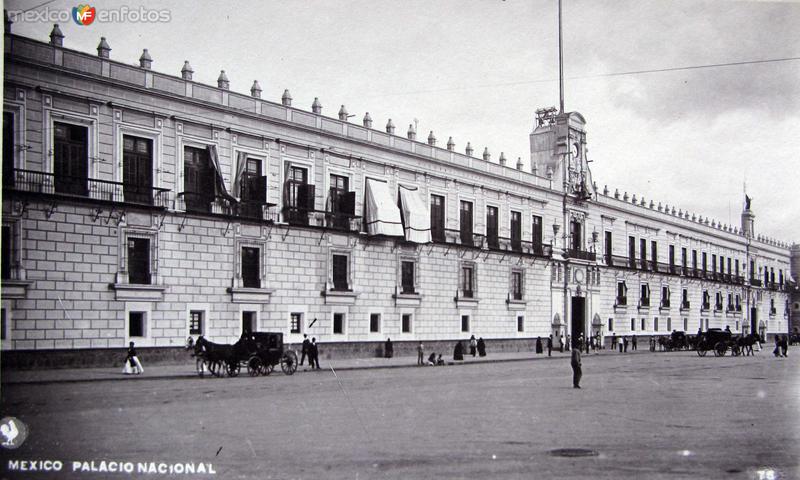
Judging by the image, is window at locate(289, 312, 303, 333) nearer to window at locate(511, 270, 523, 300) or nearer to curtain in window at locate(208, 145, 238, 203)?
curtain in window at locate(208, 145, 238, 203)

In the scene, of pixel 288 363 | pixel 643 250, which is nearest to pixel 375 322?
pixel 288 363

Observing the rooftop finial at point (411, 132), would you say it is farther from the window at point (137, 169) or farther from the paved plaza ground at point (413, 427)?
the paved plaza ground at point (413, 427)

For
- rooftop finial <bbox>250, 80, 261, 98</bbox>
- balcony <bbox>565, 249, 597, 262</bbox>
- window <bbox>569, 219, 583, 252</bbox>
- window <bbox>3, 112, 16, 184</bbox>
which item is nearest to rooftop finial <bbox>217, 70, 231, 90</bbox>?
rooftop finial <bbox>250, 80, 261, 98</bbox>

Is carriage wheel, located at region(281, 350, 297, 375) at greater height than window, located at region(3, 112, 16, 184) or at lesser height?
lesser

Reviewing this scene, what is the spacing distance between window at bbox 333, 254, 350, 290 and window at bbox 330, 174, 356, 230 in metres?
1.44

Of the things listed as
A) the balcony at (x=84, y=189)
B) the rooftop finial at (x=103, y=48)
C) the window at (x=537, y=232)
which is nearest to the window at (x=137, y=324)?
the balcony at (x=84, y=189)

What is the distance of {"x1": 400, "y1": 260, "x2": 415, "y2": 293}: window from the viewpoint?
1470 inches

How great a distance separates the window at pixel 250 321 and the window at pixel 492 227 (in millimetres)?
16585

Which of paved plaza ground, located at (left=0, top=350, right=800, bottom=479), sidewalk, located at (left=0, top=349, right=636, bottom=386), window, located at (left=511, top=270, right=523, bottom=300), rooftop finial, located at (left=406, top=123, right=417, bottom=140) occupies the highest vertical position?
rooftop finial, located at (left=406, top=123, right=417, bottom=140)

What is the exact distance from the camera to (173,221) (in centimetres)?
2744

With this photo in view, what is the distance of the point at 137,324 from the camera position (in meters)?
26.4

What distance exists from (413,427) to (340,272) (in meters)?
21.3

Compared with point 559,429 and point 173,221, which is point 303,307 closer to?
point 173,221

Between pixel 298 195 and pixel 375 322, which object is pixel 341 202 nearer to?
pixel 298 195
